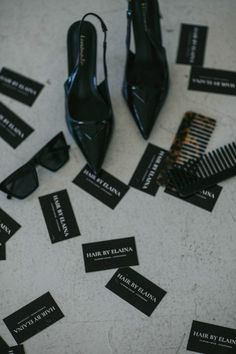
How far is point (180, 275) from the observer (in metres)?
1.10

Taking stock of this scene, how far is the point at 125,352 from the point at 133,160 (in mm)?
460

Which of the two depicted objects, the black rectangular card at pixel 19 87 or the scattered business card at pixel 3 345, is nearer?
the scattered business card at pixel 3 345

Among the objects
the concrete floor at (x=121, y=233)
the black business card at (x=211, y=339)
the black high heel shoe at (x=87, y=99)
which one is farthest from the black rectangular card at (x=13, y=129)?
the black business card at (x=211, y=339)

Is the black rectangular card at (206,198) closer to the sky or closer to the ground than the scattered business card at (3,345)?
closer to the sky

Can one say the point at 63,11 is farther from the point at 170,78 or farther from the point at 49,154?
the point at 49,154

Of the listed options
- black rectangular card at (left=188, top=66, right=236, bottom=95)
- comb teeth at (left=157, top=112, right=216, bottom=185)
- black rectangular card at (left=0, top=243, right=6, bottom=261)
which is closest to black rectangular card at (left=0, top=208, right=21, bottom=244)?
black rectangular card at (left=0, top=243, right=6, bottom=261)

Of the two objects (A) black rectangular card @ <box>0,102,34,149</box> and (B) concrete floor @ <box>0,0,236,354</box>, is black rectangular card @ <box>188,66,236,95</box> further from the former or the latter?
(A) black rectangular card @ <box>0,102,34,149</box>

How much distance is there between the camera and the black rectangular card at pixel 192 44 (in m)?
1.36

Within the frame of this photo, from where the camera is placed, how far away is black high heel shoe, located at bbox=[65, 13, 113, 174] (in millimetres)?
1183

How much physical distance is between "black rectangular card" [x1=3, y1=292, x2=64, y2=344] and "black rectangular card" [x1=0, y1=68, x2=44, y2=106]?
535 millimetres

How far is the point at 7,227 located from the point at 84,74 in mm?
436

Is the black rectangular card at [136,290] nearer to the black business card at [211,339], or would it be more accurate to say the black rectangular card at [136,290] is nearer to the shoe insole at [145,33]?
the black business card at [211,339]

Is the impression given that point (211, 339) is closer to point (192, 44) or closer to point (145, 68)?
point (145, 68)

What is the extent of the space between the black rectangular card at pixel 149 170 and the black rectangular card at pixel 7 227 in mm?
299
